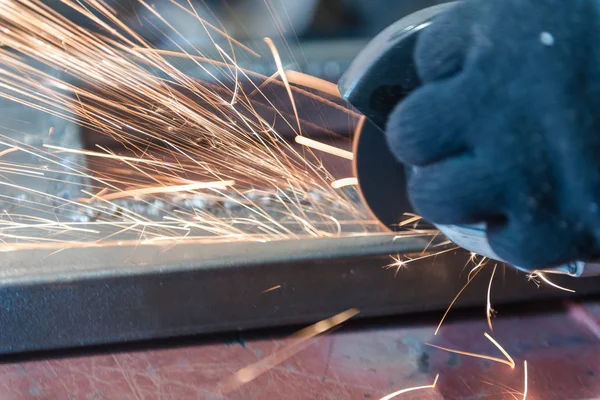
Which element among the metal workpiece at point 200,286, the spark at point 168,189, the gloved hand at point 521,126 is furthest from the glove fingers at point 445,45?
the spark at point 168,189

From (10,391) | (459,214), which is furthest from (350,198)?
(10,391)

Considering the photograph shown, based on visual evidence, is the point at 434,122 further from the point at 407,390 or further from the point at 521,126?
the point at 407,390

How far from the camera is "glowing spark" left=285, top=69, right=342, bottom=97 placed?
0.79 m

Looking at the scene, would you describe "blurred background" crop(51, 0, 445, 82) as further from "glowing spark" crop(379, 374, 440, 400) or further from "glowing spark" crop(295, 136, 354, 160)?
"glowing spark" crop(379, 374, 440, 400)

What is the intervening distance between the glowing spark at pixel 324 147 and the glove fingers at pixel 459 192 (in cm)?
39

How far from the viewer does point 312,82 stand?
31.3 inches

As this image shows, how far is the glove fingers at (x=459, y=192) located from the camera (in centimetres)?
34

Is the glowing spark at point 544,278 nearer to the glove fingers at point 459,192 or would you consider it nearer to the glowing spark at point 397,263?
the glowing spark at point 397,263

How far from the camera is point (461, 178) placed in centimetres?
34

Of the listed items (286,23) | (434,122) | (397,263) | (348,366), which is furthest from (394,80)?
(286,23)

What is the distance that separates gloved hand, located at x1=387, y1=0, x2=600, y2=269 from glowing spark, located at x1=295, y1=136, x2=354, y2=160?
A: 0.40m

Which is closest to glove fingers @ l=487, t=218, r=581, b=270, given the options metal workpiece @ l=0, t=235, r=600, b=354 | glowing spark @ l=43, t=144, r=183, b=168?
metal workpiece @ l=0, t=235, r=600, b=354

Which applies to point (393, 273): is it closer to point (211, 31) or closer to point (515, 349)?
point (515, 349)

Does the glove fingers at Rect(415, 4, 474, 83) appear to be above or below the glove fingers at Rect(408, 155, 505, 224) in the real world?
above
